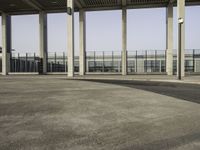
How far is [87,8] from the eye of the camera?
31078mm

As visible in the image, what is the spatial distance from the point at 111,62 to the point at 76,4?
A: 10.2 m

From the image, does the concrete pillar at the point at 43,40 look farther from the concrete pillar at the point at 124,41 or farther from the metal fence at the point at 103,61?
the concrete pillar at the point at 124,41

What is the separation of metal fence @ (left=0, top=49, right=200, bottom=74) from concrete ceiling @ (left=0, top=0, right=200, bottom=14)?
662 centimetres

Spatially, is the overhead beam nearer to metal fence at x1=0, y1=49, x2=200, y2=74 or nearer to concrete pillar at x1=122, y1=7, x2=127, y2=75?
metal fence at x1=0, y1=49, x2=200, y2=74

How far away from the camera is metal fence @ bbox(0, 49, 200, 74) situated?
32000mm

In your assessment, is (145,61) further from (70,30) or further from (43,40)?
(43,40)

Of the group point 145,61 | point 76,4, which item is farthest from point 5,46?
point 145,61

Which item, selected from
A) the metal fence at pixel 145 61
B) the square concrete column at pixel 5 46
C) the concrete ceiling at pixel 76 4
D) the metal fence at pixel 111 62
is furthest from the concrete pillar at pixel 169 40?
the square concrete column at pixel 5 46

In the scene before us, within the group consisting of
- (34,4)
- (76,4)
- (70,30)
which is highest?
(34,4)

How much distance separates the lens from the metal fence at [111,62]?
105 ft

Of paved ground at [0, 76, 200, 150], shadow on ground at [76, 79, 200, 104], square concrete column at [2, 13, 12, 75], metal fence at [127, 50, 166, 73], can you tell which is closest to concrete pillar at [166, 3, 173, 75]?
metal fence at [127, 50, 166, 73]

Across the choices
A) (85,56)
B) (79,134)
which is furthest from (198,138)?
(85,56)

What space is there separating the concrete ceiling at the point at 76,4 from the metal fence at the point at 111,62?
662 centimetres

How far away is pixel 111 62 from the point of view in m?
33.8
